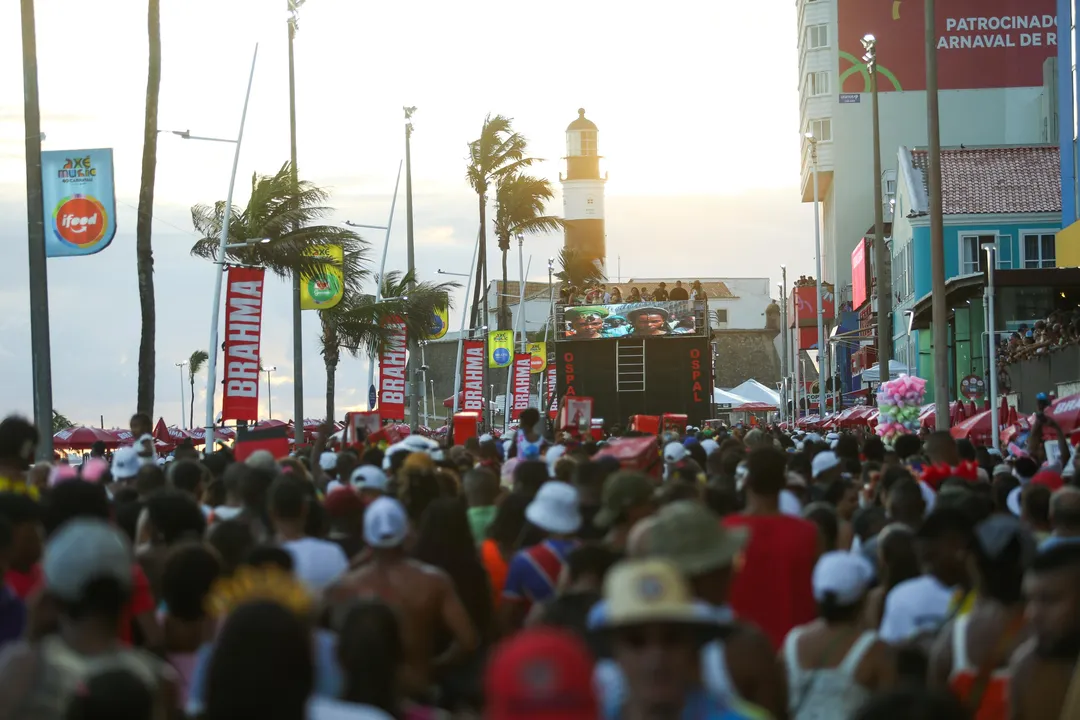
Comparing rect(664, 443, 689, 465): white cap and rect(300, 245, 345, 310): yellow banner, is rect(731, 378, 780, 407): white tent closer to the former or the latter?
rect(300, 245, 345, 310): yellow banner

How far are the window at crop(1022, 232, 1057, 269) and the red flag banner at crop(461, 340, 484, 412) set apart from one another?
62.4 ft

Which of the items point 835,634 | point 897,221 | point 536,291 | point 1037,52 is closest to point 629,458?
point 835,634

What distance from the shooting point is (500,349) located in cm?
5406

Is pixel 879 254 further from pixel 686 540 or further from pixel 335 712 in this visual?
pixel 335 712

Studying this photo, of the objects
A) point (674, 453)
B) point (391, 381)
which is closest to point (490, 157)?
point (391, 381)

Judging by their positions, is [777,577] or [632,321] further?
[632,321]

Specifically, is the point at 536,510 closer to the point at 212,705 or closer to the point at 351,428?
the point at 212,705

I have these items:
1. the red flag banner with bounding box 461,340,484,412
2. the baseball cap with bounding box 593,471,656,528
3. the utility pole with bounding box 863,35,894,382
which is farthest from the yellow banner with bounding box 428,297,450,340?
the baseball cap with bounding box 593,471,656,528

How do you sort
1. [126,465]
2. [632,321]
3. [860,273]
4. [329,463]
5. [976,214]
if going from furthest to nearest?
[860,273] < [976,214] < [632,321] < [329,463] < [126,465]

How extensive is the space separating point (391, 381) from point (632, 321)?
12.6 meters

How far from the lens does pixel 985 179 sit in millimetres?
54844

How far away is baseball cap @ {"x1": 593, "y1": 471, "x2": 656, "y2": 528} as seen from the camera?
7.45m

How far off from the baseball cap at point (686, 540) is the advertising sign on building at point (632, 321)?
1654 inches

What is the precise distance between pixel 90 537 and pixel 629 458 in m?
7.69
